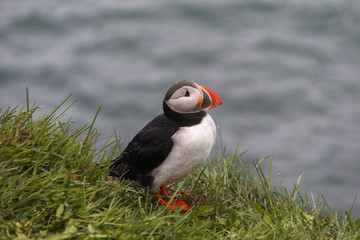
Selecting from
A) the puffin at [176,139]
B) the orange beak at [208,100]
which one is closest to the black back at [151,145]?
the puffin at [176,139]

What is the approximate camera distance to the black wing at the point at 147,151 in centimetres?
458

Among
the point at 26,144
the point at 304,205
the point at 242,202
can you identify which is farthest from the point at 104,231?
the point at 304,205

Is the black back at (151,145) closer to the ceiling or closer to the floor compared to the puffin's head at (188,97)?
closer to the floor

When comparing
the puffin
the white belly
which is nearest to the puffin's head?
the puffin

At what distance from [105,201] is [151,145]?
706 millimetres

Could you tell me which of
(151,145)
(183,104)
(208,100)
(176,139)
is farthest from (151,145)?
(208,100)

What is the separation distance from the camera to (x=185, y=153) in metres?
4.54

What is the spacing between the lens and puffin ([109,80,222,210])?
4.55 metres

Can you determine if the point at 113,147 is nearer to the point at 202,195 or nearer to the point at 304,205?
the point at 202,195

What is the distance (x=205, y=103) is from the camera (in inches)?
183

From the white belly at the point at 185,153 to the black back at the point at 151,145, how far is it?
0.04 m

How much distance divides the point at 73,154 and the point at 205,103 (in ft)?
4.13

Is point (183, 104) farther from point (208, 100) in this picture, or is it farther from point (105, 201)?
point (105, 201)

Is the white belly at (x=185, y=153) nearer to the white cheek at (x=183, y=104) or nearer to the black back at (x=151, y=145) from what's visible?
the black back at (x=151, y=145)
